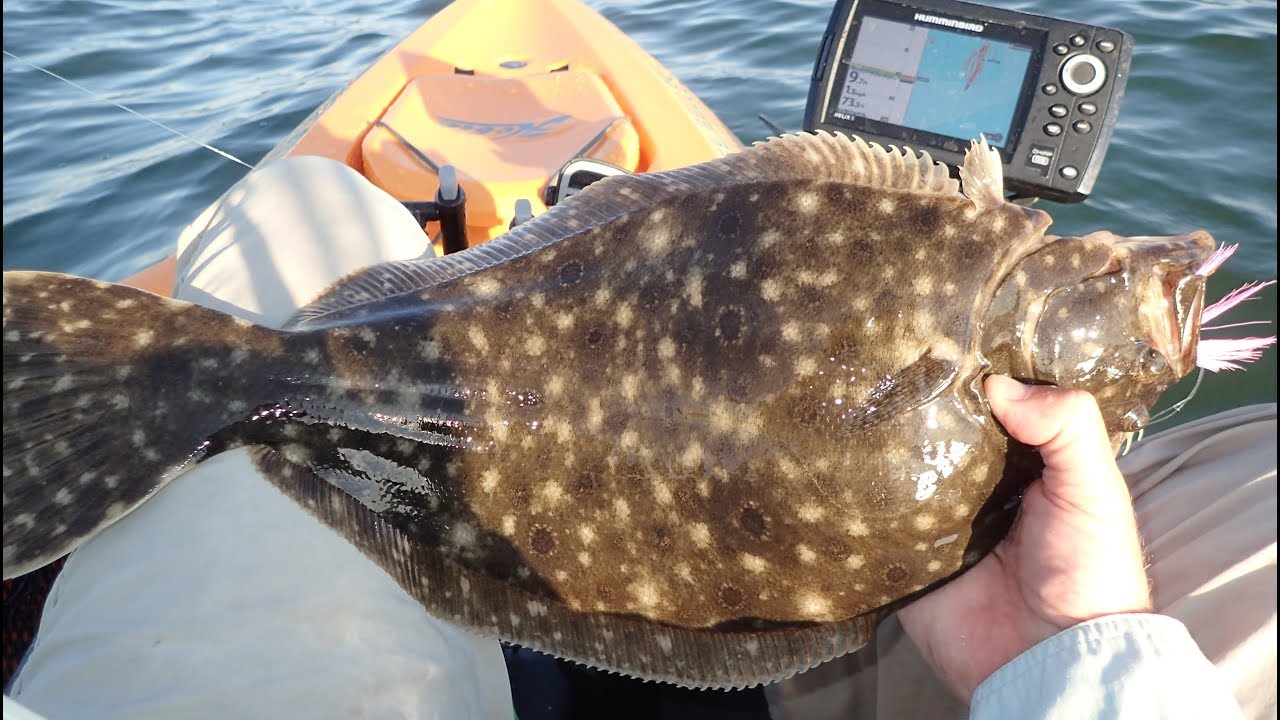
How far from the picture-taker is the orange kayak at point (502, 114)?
451 centimetres

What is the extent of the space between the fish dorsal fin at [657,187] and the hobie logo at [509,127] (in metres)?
2.99

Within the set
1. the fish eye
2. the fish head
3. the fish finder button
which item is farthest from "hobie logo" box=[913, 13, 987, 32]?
the fish eye

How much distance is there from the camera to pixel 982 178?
5.71ft

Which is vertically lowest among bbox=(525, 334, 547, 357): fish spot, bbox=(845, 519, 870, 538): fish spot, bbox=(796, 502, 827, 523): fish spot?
bbox=(845, 519, 870, 538): fish spot

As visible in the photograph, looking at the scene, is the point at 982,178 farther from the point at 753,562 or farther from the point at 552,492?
the point at 552,492

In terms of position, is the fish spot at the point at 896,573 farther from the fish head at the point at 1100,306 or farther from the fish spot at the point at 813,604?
the fish head at the point at 1100,306

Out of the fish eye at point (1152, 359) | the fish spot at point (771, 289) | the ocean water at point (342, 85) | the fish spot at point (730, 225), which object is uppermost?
the fish spot at point (730, 225)

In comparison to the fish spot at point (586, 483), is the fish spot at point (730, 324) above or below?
above

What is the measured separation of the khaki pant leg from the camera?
1816 millimetres

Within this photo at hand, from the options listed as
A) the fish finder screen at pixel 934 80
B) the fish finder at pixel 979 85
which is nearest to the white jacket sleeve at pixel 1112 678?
→ the fish finder at pixel 979 85

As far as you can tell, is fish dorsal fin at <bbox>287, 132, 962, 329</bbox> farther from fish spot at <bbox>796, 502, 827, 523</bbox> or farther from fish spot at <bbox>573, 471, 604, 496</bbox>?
fish spot at <bbox>796, 502, 827, 523</bbox>

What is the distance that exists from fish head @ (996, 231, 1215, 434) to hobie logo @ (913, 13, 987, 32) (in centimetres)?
196

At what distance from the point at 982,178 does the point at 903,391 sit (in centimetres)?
47

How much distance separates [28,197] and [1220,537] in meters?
8.02
